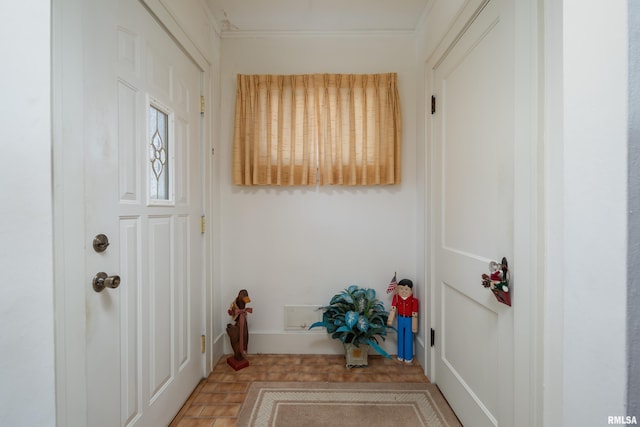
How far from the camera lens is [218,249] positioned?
2062mm

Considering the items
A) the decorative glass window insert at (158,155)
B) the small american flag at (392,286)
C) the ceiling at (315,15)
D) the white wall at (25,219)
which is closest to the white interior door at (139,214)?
the decorative glass window insert at (158,155)

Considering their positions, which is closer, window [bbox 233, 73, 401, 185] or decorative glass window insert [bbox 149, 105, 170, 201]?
decorative glass window insert [bbox 149, 105, 170, 201]

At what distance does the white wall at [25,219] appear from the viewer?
1.80ft

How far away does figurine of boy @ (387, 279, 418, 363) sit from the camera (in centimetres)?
196

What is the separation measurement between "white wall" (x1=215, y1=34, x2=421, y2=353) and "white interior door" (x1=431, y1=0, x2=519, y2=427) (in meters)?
0.35

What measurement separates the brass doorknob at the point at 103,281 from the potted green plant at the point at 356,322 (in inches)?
51.7

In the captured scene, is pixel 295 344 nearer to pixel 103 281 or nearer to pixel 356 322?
pixel 356 322

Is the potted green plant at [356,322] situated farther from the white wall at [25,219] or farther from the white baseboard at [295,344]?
the white wall at [25,219]

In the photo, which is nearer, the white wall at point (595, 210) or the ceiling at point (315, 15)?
the white wall at point (595, 210)

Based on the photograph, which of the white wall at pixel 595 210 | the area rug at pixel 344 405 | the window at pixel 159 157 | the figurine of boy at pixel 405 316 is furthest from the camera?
the figurine of boy at pixel 405 316

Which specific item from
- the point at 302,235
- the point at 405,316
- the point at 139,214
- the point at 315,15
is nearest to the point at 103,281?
the point at 139,214

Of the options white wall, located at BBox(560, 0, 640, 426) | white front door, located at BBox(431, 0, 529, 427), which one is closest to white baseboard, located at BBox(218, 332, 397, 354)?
white front door, located at BBox(431, 0, 529, 427)

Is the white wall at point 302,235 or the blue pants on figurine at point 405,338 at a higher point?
the white wall at point 302,235

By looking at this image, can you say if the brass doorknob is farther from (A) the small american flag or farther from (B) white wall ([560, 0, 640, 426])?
(A) the small american flag
